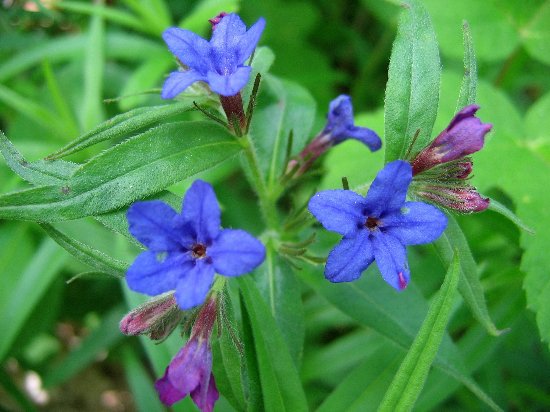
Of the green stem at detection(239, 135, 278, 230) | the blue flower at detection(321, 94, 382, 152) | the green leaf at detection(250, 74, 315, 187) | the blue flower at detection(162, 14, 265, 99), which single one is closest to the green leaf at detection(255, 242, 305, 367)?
the green stem at detection(239, 135, 278, 230)

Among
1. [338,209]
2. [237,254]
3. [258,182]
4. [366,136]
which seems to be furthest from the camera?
[258,182]

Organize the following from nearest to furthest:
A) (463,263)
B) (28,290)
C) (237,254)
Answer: (237,254), (463,263), (28,290)

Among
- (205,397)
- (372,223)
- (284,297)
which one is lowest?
(284,297)

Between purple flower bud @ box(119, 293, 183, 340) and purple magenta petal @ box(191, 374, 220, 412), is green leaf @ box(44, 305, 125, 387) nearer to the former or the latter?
purple flower bud @ box(119, 293, 183, 340)

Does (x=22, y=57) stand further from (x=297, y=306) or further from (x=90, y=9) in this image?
(x=297, y=306)

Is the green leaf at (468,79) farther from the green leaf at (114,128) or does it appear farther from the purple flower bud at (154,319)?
the purple flower bud at (154,319)

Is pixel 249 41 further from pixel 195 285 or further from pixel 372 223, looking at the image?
pixel 195 285

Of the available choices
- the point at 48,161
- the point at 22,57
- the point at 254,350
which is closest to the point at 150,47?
the point at 22,57

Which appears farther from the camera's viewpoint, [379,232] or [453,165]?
[453,165]

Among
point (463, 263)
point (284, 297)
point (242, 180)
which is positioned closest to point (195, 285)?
point (284, 297)
